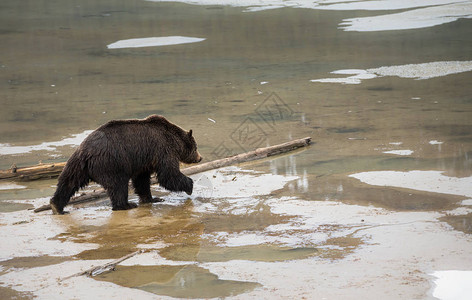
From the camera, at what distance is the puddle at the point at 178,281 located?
241 inches

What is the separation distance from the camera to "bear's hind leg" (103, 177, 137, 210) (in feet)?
29.5

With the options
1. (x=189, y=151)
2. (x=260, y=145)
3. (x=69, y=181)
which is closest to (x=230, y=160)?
(x=189, y=151)

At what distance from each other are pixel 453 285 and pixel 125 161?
4414 mm

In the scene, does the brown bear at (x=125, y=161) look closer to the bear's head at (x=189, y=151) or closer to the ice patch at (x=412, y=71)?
the bear's head at (x=189, y=151)

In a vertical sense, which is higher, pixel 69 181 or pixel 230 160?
pixel 69 181

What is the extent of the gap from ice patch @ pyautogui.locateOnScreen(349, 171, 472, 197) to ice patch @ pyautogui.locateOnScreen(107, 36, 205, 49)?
14.2 metres

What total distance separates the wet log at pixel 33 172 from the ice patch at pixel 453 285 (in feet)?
19.5

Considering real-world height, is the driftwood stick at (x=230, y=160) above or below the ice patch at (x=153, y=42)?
below

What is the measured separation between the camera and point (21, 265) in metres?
6.98

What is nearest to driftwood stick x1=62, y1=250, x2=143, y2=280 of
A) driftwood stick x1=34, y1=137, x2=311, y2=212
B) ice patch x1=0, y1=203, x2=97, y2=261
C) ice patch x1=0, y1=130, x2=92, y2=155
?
ice patch x1=0, y1=203, x2=97, y2=261

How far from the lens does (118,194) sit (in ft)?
29.5

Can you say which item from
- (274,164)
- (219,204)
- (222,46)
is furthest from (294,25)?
(219,204)

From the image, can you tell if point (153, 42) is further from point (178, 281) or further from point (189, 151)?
point (178, 281)

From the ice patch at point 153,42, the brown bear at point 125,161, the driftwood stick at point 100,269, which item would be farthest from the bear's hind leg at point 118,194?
the ice patch at point 153,42
